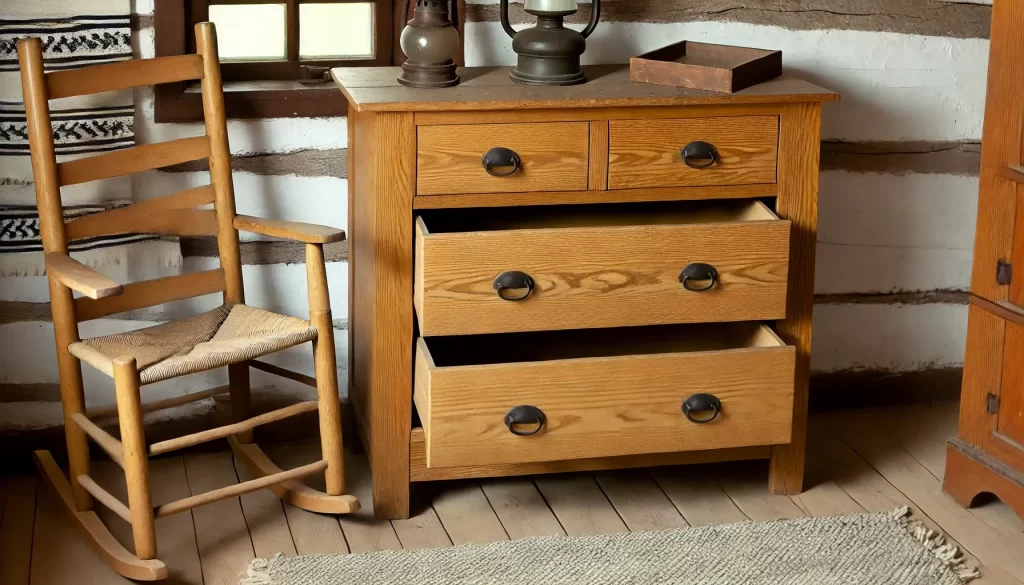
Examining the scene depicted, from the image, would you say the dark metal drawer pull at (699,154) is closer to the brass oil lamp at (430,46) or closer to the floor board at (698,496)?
the brass oil lamp at (430,46)

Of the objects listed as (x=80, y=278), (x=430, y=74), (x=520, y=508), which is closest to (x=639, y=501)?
(x=520, y=508)

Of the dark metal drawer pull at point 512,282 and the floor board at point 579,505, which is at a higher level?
the dark metal drawer pull at point 512,282

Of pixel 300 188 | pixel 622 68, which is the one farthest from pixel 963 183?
pixel 300 188

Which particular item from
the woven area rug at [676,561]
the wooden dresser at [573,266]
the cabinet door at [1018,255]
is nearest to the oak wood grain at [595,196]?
the wooden dresser at [573,266]

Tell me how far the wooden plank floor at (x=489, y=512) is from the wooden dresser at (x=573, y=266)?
0.45 ft

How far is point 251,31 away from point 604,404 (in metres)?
1.25

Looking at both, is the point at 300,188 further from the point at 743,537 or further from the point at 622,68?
the point at 743,537

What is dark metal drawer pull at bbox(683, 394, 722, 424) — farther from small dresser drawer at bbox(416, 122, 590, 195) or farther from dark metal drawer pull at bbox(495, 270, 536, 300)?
small dresser drawer at bbox(416, 122, 590, 195)

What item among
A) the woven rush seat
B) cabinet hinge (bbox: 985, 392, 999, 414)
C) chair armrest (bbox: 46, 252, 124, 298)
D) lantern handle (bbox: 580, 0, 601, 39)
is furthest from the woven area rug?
lantern handle (bbox: 580, 0, 601, 39)

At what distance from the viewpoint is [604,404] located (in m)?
2.47

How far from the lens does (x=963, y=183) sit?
3.26 m

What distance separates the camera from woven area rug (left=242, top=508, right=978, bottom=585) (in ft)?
7.92

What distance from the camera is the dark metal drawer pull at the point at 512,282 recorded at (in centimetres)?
239

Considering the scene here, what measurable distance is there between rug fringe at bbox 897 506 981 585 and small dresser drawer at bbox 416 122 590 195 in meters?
1.06
